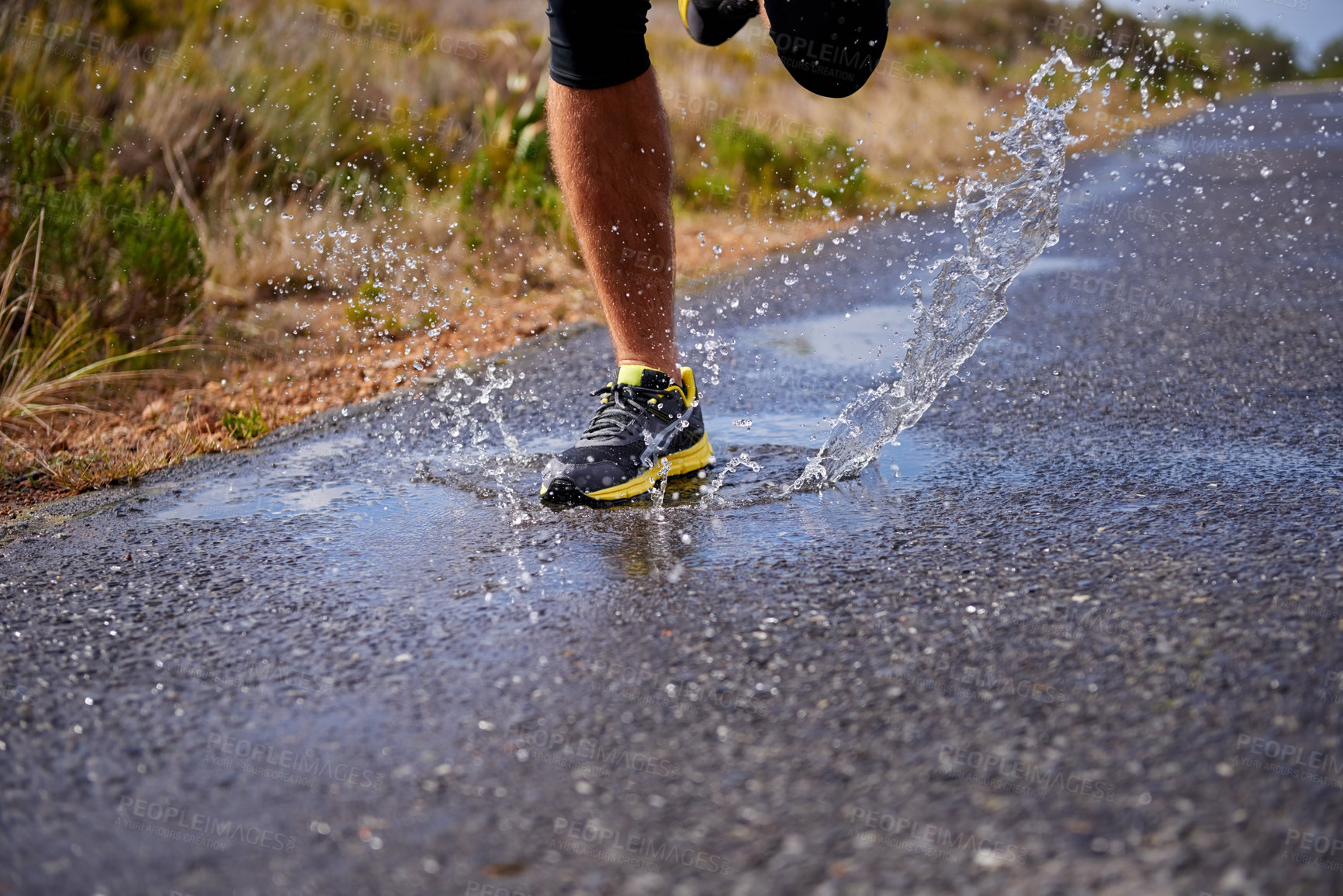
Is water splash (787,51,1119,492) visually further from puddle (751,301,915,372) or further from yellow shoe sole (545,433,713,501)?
puddle (751,301,915,372)

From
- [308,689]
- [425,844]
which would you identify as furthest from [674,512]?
[425,844]

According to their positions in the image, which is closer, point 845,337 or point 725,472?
point 725,472

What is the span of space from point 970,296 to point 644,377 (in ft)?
3.30

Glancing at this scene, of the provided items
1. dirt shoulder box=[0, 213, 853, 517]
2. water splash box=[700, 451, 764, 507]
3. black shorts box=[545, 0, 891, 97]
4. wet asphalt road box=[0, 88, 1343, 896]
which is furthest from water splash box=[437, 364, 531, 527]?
black shorts box=[545, 0, 891, 97]

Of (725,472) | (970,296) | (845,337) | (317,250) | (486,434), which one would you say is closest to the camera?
(725,472)

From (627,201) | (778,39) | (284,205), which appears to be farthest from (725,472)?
(284,205)

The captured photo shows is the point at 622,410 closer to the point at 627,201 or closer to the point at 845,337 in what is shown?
the point at 627,201

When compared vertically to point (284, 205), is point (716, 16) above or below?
above

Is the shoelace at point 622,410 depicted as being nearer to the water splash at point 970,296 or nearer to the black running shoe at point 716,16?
the water splash at point 970,296

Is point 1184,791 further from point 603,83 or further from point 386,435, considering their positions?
point 386,435

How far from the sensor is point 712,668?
1.76 metres

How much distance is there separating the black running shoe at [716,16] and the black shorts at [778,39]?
0.54ft

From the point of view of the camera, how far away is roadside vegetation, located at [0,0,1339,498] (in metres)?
4.14

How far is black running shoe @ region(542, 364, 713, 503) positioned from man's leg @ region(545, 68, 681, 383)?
71 millimetres
